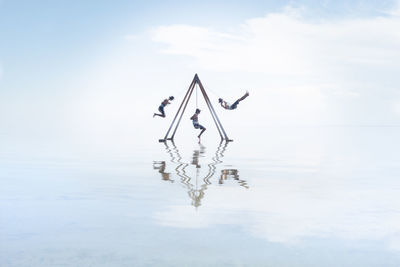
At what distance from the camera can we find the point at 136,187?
13297 millimetres

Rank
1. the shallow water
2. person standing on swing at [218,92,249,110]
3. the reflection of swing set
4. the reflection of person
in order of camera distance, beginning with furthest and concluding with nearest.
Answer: person standing on swing at [218,92,249,110], the reflection of person, the reflection of swing set, the shallow water

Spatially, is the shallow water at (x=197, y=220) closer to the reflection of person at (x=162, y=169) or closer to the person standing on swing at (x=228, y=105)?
the reflection of person at (x=162, y=169)

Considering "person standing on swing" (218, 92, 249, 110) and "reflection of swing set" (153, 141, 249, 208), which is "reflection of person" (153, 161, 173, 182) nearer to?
"reflection of swing set" (153, 141, 249, 208)

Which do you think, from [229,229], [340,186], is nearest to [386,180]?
[340,186]

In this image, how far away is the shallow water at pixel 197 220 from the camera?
6.77 m

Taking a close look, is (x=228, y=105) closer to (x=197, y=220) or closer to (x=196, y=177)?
(x=196, y=177)

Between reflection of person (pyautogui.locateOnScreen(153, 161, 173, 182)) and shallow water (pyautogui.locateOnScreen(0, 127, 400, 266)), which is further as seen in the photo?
reflection of person (pyautogui.locateOnScreen(153, 161, 173, 182))

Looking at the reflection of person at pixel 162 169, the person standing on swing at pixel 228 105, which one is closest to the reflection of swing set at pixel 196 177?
the reflection of person at pixel 162 169

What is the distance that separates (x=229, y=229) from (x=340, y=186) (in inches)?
279

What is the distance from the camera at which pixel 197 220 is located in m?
8.91

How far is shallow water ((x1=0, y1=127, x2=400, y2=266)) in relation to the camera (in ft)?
22.2

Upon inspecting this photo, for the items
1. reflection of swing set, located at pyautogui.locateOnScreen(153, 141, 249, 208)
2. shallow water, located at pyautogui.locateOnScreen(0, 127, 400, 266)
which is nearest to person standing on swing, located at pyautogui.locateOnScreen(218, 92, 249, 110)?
reflection of swing set, located at pyautogui.locateOnScreen(153, 141, 249, 208)

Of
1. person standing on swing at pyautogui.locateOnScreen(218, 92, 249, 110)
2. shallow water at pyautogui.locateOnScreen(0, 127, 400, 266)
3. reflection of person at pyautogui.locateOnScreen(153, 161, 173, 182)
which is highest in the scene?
person standing on swing at pyautogui.locateOnScreen(218, 92, 249, 110)

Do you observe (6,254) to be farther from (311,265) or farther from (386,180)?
(386,180)
